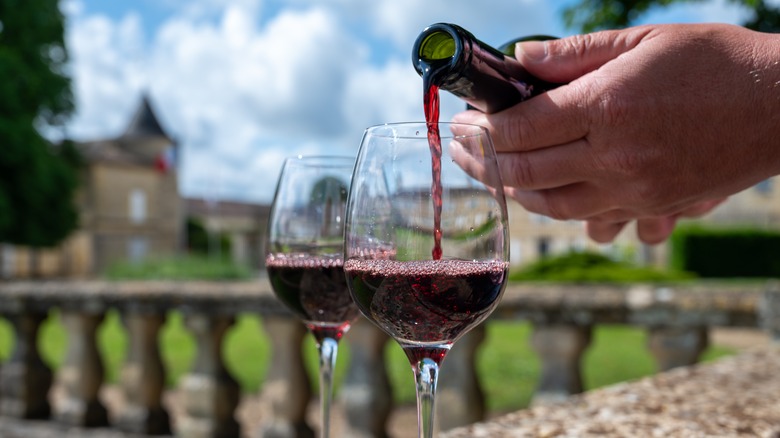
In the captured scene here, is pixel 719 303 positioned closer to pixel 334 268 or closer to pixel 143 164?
pixel 334 268

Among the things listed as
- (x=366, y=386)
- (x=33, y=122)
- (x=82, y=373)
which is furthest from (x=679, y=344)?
(x=33, y=122)

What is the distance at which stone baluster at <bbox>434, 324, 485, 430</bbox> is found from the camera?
356cm

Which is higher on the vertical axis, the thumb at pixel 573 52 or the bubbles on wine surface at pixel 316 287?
the thumb at pixel 573 52

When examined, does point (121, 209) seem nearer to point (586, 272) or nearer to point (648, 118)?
point (586, 272)

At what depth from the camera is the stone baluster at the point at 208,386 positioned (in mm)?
4000

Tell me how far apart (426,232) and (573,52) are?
0.48m

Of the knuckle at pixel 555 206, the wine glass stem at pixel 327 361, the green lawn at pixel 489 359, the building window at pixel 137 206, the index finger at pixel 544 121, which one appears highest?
the building window at pixel 137 206

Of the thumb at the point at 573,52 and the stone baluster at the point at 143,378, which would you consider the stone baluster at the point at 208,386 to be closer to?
the stone baluster at the point at 143,378

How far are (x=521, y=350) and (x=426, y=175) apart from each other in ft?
30.0

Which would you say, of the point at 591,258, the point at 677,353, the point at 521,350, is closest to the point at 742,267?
the point at 591,258

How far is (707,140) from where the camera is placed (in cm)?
126

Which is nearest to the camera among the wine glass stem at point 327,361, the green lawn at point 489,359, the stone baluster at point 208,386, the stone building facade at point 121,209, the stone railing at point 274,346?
the wine glass stem at point 327,361

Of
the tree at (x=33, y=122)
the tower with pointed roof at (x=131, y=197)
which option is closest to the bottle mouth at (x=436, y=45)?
the tree at (x=33, y=122)

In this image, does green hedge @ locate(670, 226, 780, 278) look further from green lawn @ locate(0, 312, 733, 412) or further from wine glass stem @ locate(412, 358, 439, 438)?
wine glass stem @ locate(412, 358, 439, 438)
